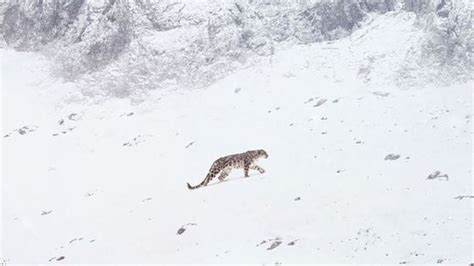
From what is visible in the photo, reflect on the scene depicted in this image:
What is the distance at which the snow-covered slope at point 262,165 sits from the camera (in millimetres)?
15180

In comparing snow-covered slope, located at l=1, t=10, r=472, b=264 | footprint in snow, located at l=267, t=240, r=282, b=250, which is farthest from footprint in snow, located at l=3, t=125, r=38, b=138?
footprint in snow, located at l=267, t=240, r=282, b=250

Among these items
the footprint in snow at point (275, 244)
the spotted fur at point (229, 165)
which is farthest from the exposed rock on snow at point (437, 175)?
the spotted fur at point (229, 165)

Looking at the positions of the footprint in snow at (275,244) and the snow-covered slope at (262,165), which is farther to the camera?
the snow-covered slope at (262,165)

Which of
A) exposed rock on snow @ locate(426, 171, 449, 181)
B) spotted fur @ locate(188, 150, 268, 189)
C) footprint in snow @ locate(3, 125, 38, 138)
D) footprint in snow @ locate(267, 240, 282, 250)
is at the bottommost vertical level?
footprint in snow @ locate(267, 240, 282, 250)

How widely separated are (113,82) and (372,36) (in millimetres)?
13402

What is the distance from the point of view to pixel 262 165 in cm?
2308

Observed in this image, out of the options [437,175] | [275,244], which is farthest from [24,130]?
[437,175]

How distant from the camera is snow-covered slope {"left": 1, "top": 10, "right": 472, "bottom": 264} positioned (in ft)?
49.8

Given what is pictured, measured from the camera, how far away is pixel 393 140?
2234 centimetres

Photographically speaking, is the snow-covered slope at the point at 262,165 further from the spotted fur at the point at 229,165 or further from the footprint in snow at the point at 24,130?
the spotted fur at the point at 229,165

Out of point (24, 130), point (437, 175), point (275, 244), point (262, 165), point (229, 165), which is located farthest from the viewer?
point (24, 130)

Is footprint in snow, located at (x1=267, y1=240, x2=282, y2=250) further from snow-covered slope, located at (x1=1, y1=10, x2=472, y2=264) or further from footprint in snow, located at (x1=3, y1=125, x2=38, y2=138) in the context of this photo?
footprint in snow, located at (x1=3, y1=125, x2=38, y2=138)

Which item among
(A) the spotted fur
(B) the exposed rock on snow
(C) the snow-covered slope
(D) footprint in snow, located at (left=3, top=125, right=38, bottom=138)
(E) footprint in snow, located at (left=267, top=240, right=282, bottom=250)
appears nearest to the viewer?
(E) footprint in snow, located at (left=267, top=240, right=282, bottom=250)

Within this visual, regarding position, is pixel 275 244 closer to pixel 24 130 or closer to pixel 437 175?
pixel 437 175
